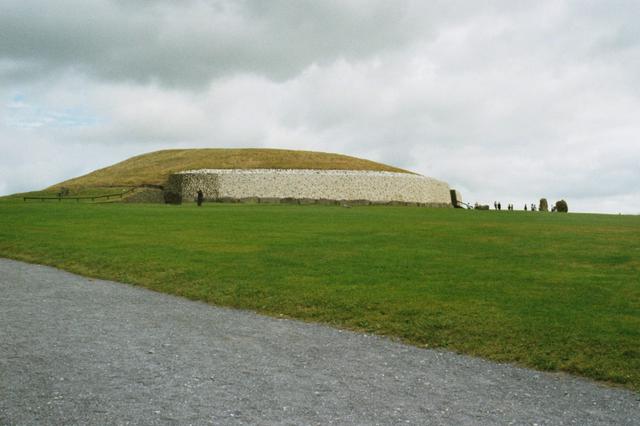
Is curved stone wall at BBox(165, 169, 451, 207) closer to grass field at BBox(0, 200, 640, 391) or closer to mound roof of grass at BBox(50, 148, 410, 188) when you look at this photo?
mound roof of grass at BBox(50, 148, 410, 188)

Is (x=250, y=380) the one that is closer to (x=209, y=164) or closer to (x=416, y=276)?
(x=416, y=276)

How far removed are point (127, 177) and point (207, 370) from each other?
87.5 m

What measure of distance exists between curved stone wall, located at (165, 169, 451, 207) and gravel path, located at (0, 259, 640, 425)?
68.4 m

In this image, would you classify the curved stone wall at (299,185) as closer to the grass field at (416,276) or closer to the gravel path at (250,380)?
the grass field at (416,276)

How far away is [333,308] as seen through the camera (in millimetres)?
12398

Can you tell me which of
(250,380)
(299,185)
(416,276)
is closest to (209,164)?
(299,185)

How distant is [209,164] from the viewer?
91.7m

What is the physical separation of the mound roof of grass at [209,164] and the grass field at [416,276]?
60.8m

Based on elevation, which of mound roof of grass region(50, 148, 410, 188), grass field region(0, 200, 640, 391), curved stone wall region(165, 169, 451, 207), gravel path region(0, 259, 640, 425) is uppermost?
mound roof of grass region(50, 148, 410, 188)

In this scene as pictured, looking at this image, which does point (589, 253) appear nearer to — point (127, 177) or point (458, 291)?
point (458, 291)

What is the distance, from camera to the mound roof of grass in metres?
89.2

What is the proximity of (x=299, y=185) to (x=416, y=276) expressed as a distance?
221 feet

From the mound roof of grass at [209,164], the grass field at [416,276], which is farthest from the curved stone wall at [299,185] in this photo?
the grass field at [416,276]

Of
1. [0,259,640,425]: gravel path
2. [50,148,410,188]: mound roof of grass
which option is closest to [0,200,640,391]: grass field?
[0,259,640,425]: gravel path
